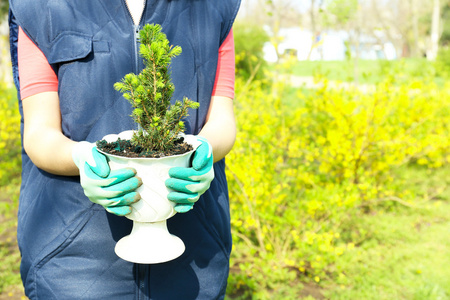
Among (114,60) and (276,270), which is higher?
(114,60)

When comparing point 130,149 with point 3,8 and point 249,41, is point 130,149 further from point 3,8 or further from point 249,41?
point 249,41

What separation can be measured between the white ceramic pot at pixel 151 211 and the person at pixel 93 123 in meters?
0.05

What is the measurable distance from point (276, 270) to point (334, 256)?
0.41m


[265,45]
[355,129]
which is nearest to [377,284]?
[355,129]

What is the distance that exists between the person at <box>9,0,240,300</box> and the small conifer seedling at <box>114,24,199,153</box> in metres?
0.09

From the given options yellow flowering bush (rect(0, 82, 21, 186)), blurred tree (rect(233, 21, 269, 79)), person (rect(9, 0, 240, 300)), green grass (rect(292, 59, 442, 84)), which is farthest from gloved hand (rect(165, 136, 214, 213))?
blurred tree (rect(233, 21, 269, 79))

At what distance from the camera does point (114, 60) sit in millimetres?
1161

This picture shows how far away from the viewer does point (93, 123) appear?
3.86 ft

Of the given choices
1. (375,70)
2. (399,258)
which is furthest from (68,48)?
(375,70)

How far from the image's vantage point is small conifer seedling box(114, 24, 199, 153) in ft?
3.21

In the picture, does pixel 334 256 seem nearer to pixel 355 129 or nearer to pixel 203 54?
pixel 355 129

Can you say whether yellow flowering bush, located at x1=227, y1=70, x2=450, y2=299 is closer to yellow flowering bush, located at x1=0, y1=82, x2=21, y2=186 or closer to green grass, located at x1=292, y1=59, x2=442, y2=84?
green grass, located at x1=292, y1=59, x2=442, y2=84

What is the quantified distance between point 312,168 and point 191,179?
3.35 metres


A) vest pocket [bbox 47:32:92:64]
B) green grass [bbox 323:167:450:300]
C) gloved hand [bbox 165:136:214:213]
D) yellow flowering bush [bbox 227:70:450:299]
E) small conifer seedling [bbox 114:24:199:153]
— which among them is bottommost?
green grass [bbox 323:167:450:300]
